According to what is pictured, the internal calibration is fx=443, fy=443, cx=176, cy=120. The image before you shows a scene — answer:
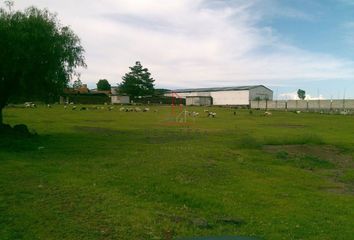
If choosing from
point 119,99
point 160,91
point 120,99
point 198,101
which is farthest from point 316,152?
point 160,91

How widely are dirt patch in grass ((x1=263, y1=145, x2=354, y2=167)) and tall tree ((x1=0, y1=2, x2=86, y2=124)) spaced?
12.2 metres

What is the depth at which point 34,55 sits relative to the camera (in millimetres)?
22828

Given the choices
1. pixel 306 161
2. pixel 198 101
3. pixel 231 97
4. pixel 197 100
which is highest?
pixel 231 97

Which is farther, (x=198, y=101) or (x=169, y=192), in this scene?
(x=198, y=101)

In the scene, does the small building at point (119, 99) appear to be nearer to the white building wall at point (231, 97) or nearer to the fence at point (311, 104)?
the fence at point (311, 104)

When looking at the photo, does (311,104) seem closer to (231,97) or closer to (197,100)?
(197,100)

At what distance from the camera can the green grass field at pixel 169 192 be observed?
29.9 ft

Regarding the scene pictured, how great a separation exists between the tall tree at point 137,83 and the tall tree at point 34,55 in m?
78.1

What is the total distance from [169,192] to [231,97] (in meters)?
121

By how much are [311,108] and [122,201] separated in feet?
308

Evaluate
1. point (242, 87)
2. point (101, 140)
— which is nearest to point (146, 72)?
point (242, 87)

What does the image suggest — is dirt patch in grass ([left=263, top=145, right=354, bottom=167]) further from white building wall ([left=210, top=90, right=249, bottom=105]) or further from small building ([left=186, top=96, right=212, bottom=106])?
white building wall ([left=210, top=90, right=249, bottom=105])

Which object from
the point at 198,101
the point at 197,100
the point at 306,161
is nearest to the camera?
the point at 306,161

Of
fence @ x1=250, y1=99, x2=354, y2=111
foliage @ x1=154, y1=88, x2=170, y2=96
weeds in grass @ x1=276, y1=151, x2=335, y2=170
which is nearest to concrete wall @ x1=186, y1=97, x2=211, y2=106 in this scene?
foliage @ x1=154, y1=88, x2=170, y2=96
